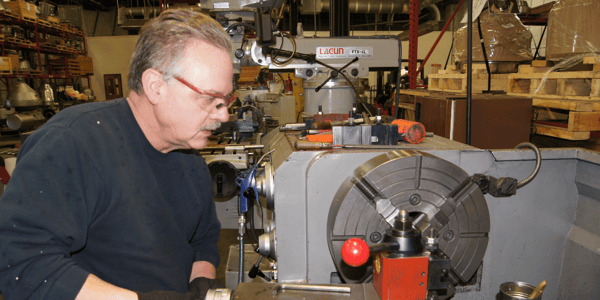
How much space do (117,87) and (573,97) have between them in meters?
8.61

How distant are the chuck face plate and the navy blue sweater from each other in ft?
1.31

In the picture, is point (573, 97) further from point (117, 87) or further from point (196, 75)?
point (117, 87)

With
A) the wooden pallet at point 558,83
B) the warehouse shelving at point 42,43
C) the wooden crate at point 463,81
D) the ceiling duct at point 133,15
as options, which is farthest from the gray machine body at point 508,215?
the ceiling duct at point 133,15

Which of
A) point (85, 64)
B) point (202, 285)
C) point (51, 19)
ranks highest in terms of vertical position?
point (51, 19)

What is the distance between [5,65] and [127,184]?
5252 mm

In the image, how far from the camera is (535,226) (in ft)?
3.28

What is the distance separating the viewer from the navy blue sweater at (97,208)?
1.88 feet

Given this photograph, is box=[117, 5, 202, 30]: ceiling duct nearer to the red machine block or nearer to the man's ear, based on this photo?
the man's ear

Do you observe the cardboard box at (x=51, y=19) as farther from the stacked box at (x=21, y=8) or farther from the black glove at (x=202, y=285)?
the black glove at (x=202, y=285)

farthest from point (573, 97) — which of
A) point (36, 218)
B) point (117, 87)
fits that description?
point (117, 87)

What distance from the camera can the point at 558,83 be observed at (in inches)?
75.8

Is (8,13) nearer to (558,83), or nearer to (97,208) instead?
(97,208)

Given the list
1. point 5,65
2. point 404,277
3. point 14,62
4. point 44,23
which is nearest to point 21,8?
point 44,23

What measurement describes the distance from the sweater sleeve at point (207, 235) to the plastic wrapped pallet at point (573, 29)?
6.44 ft
